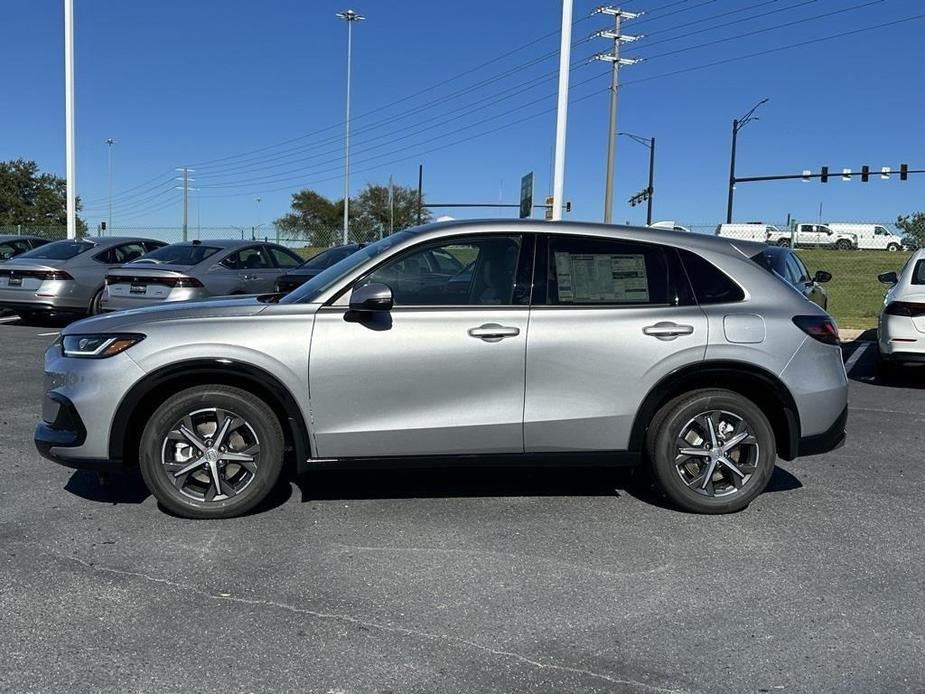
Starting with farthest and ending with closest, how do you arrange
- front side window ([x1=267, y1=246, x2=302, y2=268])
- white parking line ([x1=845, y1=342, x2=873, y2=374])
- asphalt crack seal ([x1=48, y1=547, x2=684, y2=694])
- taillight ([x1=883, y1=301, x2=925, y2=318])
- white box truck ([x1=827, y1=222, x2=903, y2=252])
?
1. white box truck ([x1=827, y1=222, x2=903, y2=252])
2. front side window ([x1=267, y1=246, x2=302, y2=268])
3. white parking line ([x1=845, y1=342, x2=873, y2=374])
4. taillight ([x1=883, y1=301, x2=925, y2=318])
5. asphalt crack seal ([x1=48, y1=547, x2=684, y2=694])

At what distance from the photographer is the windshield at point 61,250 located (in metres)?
14.4

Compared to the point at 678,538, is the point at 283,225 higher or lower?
higher

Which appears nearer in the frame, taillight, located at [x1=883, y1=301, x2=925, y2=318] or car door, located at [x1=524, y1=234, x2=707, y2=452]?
car door, located at [x1=524, y1=234, x2=707, y2=452]

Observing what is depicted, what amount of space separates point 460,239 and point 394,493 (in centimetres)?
163

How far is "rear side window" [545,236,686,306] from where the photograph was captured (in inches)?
193

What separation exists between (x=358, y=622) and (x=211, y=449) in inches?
59.8

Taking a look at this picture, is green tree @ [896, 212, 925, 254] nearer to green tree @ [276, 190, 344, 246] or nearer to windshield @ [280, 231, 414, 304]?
windshield @ [280, 231, 414, 304]

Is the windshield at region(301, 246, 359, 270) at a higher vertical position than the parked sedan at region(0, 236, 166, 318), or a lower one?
higher

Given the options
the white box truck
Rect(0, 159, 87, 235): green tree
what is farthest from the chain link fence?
Rect(0, 159, 87, 235): green tree

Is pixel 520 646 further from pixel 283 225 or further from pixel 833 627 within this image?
pixel 283 225

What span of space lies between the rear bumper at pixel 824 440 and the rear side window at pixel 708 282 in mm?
917

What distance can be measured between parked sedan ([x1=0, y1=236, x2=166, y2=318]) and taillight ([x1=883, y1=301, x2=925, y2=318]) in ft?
36.8

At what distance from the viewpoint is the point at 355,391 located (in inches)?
181

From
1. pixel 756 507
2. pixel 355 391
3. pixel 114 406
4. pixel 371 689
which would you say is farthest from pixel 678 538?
pixel 114 406
